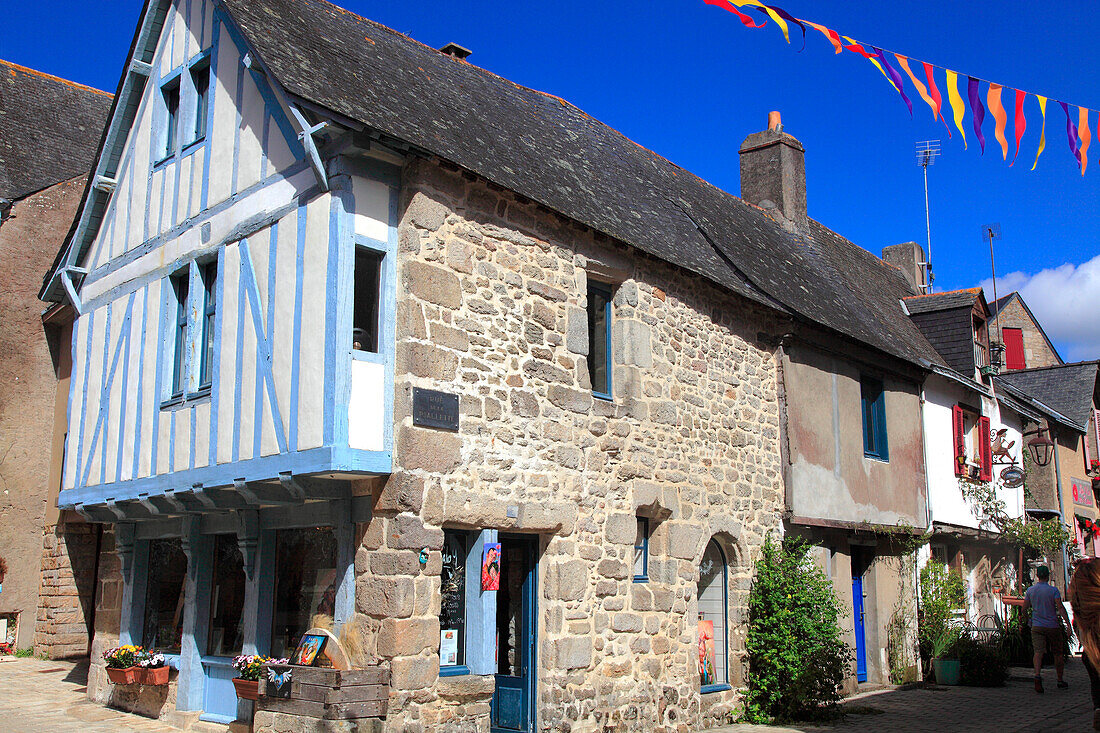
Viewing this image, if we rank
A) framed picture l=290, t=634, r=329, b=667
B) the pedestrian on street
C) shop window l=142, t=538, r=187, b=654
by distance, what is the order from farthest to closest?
shop window l=142, t=538, r=187, b=654, framed picture l=290, t=634, r=329, b=667, the pedestrian on street

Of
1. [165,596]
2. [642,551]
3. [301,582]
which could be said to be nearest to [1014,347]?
[642,551]

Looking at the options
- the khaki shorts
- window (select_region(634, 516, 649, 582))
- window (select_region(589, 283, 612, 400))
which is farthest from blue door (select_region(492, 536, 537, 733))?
the khaki shorts

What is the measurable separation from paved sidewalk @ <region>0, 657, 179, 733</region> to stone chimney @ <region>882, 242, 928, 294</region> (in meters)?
16.7

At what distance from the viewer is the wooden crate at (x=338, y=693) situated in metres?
6.36

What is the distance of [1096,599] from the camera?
17.5ft

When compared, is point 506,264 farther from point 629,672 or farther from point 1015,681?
point 1015,681

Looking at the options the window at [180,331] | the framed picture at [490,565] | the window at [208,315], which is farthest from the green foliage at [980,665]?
the window at [180,331]

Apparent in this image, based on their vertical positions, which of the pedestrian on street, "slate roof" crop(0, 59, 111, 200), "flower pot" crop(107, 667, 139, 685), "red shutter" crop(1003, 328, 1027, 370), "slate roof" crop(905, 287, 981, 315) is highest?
"slate roof" crop(0, 59, 111, 200)

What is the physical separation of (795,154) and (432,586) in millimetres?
11807

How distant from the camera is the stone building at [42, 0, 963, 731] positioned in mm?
6992

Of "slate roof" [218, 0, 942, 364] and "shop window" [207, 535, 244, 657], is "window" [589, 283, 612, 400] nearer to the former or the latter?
"slate roof" [218, 0, 942, 364]

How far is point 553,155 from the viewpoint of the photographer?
33.0 feet

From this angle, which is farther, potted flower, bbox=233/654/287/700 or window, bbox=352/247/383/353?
potted flower, bbox=233/654/287/700

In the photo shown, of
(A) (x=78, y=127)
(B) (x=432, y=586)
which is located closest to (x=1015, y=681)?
(B) (x=432, y=586)
